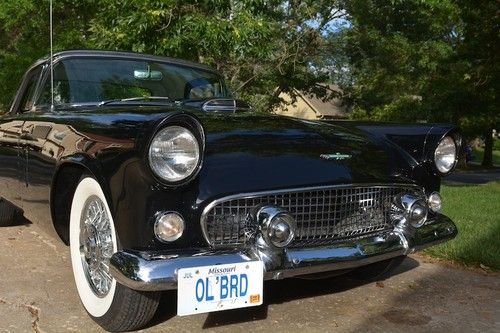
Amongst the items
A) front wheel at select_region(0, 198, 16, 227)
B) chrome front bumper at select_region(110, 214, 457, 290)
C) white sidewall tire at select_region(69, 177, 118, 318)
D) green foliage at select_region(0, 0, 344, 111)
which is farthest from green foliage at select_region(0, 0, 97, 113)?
chrome front bumper at select_region(110, 214, 457, 290)

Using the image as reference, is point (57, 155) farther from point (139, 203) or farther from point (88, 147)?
point (139, 203)

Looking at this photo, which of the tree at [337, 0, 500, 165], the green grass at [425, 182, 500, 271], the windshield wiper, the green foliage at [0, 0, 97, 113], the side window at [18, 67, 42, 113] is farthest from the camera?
the tree at [337, 0, 500, 165]

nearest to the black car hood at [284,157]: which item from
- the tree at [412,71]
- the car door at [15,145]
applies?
the car door at [15,145]

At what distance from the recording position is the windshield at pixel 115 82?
3953mm

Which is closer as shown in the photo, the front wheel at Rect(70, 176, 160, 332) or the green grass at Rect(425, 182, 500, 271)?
the front wheel at Rect(70, 176, 160, 332)

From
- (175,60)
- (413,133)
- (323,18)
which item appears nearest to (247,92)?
(323,18)

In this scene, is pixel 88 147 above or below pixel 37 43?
below

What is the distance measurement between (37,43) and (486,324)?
1158 centimetres

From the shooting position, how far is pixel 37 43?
41.3 ft

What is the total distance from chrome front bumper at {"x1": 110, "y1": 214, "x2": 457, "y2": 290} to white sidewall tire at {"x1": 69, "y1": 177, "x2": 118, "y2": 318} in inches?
10.8

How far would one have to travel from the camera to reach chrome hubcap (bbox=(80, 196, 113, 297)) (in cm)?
282

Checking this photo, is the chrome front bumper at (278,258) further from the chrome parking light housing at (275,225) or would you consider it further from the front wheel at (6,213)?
the front wheel at (6,213)

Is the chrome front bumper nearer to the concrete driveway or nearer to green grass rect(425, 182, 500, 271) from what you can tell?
the concrete driveway

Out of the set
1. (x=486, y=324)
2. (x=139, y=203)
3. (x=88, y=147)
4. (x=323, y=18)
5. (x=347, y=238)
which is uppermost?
(x=323, y=18)
